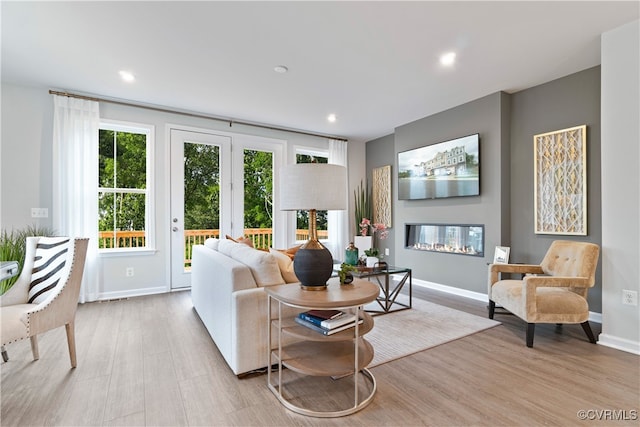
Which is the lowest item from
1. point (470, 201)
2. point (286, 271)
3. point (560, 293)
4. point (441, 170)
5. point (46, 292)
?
point (560, 293)

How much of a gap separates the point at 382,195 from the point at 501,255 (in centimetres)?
254

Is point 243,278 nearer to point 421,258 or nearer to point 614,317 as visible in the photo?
point 614,317

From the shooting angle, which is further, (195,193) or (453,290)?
(195,193)

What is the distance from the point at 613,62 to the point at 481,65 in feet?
3.30

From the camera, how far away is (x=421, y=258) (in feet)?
15.8

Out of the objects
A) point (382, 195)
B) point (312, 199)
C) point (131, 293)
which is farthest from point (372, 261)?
point (131, 293)

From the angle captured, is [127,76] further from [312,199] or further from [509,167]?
[509,167]

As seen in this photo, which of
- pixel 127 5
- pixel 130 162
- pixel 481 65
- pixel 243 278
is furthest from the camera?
pixel 130 162

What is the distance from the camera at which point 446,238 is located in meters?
4.49

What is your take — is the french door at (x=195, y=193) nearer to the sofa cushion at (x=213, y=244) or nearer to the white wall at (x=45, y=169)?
the white wall at (x=45, y=169)

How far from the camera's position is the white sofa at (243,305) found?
1991mm

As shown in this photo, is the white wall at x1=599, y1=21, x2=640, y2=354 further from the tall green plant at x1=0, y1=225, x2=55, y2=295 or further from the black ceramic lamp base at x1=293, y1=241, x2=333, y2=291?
the tall green plant at x1=0, y1=225, x2=55, y2=295

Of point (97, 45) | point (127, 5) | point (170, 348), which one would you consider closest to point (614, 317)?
point (170, 348)

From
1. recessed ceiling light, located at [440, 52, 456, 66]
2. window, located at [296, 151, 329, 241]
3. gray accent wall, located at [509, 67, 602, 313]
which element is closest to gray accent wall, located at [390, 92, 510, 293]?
gray accent wall, located at [509, 67, 602, 313]
